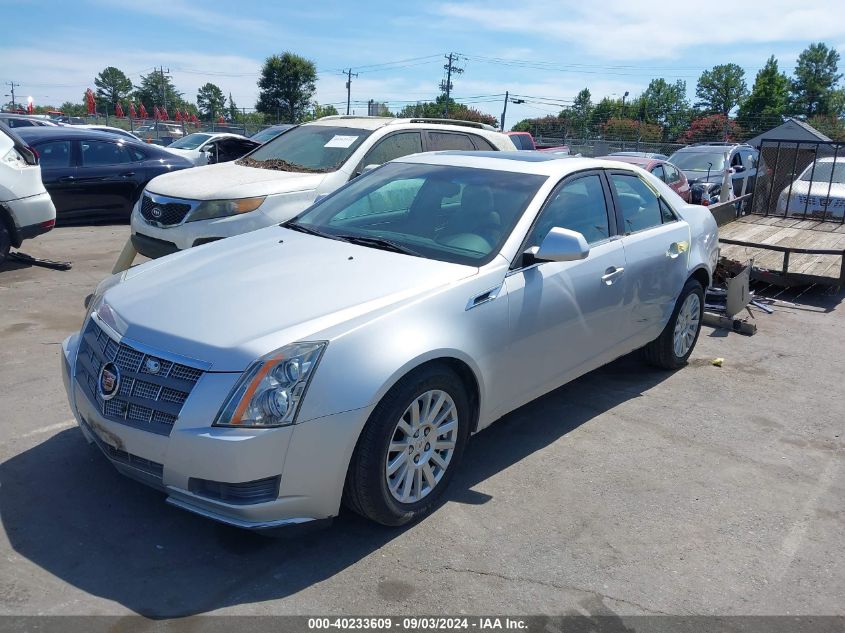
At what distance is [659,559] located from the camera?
3.53 metres

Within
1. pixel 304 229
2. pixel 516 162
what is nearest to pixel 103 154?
pixel 304 229

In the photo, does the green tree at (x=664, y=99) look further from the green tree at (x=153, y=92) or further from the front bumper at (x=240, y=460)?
the front bumper at (x=240, y=460)

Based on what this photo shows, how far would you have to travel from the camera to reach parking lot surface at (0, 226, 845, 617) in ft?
10.3

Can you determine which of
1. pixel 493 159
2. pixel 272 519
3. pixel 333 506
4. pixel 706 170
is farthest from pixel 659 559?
pixel 706 170

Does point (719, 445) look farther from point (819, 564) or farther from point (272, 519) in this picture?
point (272, 519)

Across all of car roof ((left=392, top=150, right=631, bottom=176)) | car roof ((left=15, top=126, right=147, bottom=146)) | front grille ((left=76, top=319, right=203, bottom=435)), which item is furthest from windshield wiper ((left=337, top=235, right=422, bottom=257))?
car roof ((left=15, top=126, right=147, bottom=146))

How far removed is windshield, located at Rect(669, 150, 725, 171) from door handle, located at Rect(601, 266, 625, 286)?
1407cm

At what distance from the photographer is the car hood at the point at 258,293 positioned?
320 cm

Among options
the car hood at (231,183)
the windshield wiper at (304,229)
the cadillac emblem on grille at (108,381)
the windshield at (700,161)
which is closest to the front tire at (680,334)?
the windshield wiper at (304,229)

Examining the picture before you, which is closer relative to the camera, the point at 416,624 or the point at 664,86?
the point at 416,624

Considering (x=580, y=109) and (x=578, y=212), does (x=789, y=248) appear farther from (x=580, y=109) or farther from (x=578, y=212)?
(x=580, y=109)

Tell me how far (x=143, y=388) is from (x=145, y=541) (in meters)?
0.73

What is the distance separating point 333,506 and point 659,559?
154 cm

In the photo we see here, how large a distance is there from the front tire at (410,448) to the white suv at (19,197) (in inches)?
259
